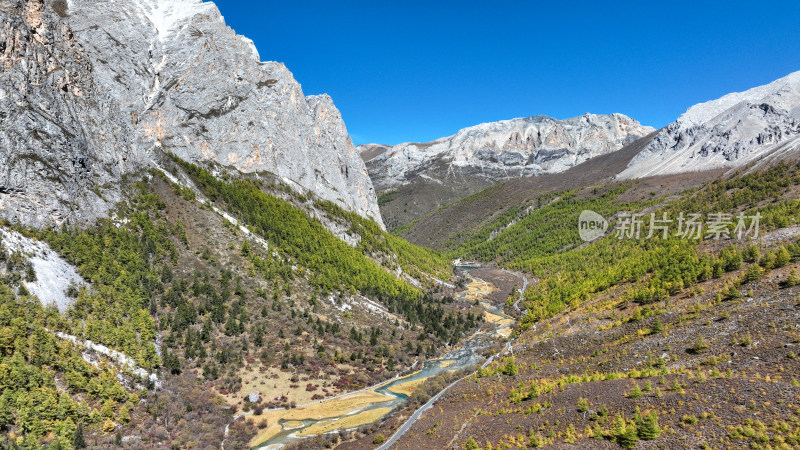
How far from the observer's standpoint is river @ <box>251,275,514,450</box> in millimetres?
42812

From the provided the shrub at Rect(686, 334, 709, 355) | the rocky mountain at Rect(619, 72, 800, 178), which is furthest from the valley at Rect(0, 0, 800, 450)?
the rocky mountain at Rect(619, 72, 800, 178)

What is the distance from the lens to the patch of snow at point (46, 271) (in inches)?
1753

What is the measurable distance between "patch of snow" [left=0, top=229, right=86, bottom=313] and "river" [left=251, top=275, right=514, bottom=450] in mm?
26696

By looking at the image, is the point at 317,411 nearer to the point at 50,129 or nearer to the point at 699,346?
the point at 699,346

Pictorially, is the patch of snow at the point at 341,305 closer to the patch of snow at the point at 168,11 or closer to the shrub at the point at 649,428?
the shrub at the point at 649,428

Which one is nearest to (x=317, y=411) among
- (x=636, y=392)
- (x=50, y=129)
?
(x=636, y=392)

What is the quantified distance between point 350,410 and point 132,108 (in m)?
78.0

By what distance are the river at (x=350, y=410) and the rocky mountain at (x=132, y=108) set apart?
134 feet

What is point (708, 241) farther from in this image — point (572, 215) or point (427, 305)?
point (572, 215)

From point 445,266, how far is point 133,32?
114 metres

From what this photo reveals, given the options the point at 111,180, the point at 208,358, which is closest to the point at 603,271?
the point at 208,358

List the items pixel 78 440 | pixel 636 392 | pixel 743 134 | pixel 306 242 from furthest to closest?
pixel 743 134 < pixel 306 242 < pixel 78 440 < pixel 636 392

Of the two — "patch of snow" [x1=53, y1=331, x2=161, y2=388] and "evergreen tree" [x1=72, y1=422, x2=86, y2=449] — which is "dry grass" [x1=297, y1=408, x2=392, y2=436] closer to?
"patch of snow" [x1=53, y1=331, x2=161, y2=388]

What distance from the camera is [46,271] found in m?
46.9
